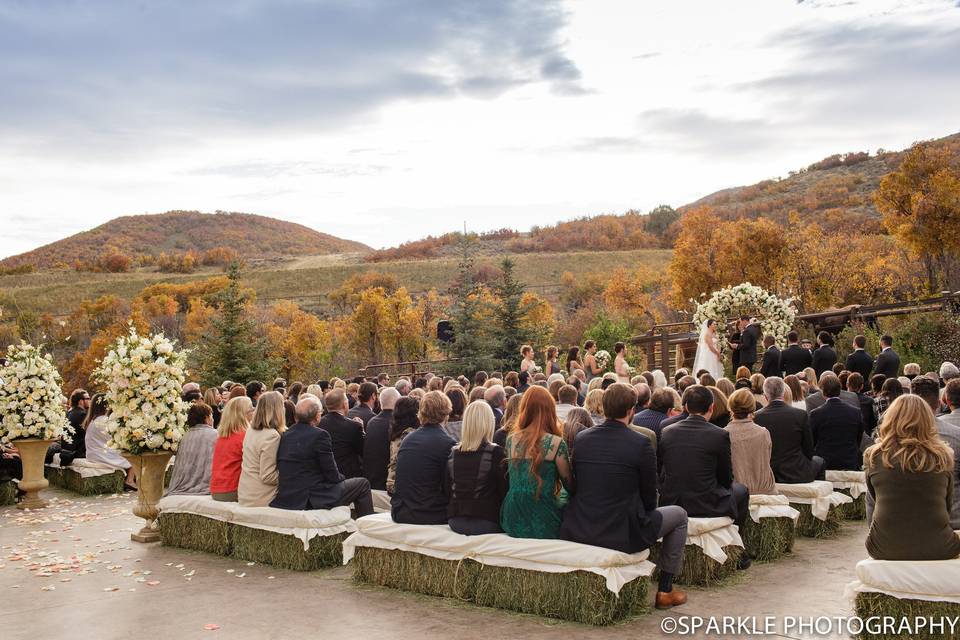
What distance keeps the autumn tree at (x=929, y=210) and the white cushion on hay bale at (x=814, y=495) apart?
22043 millimetres

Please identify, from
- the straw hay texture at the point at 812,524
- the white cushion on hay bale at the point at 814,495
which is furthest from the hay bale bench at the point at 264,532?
the straw hay texture at the point at 812,524

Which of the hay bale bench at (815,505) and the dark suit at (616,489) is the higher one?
the dark suit at (616,489)

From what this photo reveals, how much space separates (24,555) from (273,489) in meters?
2.76

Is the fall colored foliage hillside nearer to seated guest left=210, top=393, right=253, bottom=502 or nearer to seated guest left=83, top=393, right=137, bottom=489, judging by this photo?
seated guest left=83, top=393, right=137, bottom=489

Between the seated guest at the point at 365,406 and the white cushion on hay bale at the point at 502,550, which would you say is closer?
Result: the white cushion on hay bale at the point at 502,550

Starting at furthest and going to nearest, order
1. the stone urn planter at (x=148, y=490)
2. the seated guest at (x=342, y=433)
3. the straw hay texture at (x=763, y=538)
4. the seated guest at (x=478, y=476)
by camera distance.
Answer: the stone urn planter at (x=148, y=490), the seated guest at (x=342, y=433), the straw hay texture at (x=763, y=538), the seated guest at (x=478, y=476)

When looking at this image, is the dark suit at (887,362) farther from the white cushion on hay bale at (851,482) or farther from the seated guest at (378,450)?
the seated guest at (378,450)

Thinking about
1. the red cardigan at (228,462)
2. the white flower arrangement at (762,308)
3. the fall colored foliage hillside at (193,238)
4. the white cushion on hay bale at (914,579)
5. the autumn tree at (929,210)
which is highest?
the fall colored foliage hillside at (193,238)

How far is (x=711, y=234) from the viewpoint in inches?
1652

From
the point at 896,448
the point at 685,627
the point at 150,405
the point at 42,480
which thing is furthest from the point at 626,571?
the point at 42,480

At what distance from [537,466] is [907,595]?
243 cm

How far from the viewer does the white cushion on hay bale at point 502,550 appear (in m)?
5.82

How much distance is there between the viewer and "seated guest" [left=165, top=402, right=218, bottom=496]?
9062 mm

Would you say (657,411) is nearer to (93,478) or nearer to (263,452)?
(263,452)
